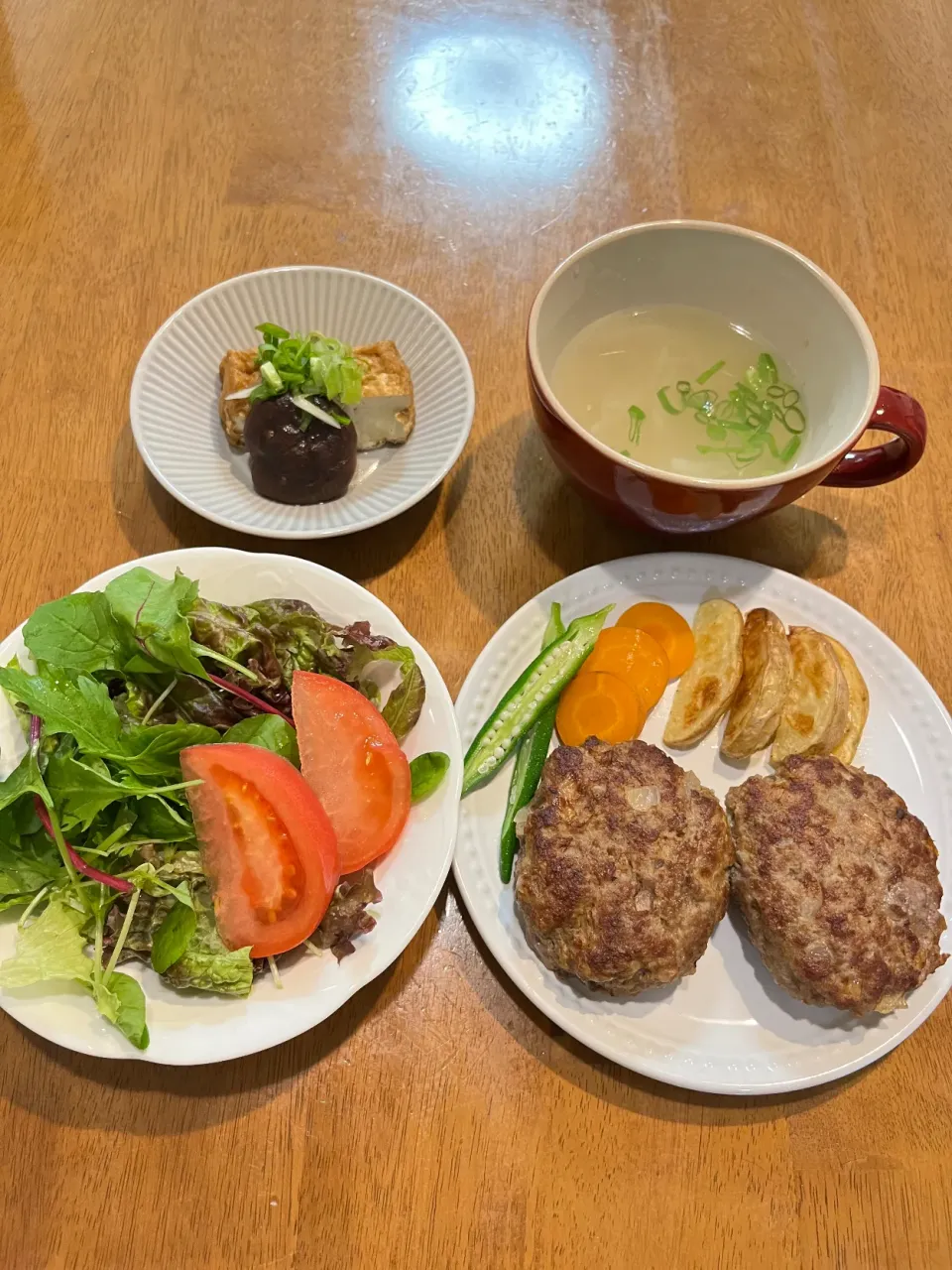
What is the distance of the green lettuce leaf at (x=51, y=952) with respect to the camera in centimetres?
108

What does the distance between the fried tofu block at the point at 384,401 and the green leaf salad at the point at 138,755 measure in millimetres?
484

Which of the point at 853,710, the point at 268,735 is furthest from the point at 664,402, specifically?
the point at 268,735

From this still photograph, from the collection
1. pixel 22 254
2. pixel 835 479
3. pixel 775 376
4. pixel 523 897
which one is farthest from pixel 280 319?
pixel 523 897

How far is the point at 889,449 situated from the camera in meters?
1.43

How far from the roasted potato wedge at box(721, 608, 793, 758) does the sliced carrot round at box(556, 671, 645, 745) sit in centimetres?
16

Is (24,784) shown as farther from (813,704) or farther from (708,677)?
(813,704)

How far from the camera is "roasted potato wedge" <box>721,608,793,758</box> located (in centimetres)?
140

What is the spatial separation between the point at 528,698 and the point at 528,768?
113mm

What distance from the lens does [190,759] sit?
116 centimetres

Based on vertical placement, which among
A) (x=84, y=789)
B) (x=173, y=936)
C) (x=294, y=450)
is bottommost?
(x=173, y=936)

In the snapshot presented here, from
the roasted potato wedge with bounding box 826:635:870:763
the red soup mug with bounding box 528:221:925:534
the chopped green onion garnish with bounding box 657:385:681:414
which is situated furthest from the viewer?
the chopped green onion garnish with bounding box 657:385:681:414

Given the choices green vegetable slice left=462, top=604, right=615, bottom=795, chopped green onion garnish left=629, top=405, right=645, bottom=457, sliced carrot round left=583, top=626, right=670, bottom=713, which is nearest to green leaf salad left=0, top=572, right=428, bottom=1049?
green vegetable slice left=462, top=604, right=615, bottom=795

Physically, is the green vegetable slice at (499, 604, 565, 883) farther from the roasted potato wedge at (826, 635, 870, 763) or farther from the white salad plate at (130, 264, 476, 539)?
the roasted potato wedge at (826, 635, 870, 763)

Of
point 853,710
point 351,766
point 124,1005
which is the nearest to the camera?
point 124,1005
